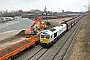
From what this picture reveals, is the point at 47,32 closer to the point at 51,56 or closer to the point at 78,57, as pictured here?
the point at 51,56

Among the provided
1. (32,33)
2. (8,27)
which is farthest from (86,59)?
(8,27)

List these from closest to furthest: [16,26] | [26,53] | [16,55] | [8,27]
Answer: [16,55] → [26,53] → [8,27] → [16,26]

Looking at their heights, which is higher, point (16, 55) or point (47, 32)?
point (47, 32)

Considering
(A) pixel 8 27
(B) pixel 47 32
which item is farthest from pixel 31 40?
(A) pixel 8 27

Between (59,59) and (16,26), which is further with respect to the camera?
(16,26)

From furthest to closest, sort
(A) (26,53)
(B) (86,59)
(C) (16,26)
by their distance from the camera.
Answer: (C) (16,26) < (A) (26,53) < (B) (86,59)

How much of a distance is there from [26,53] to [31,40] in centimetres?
462

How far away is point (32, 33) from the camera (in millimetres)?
38844

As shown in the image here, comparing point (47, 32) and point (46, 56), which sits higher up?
point (47, 32)

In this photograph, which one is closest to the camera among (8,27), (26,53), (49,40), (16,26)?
(26,53)

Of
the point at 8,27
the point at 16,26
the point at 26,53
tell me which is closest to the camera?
the point at 26,53

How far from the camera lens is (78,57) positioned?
893 inches

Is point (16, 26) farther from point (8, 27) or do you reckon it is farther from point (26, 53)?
point (26, 53)

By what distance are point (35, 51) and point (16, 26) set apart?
30777mm
